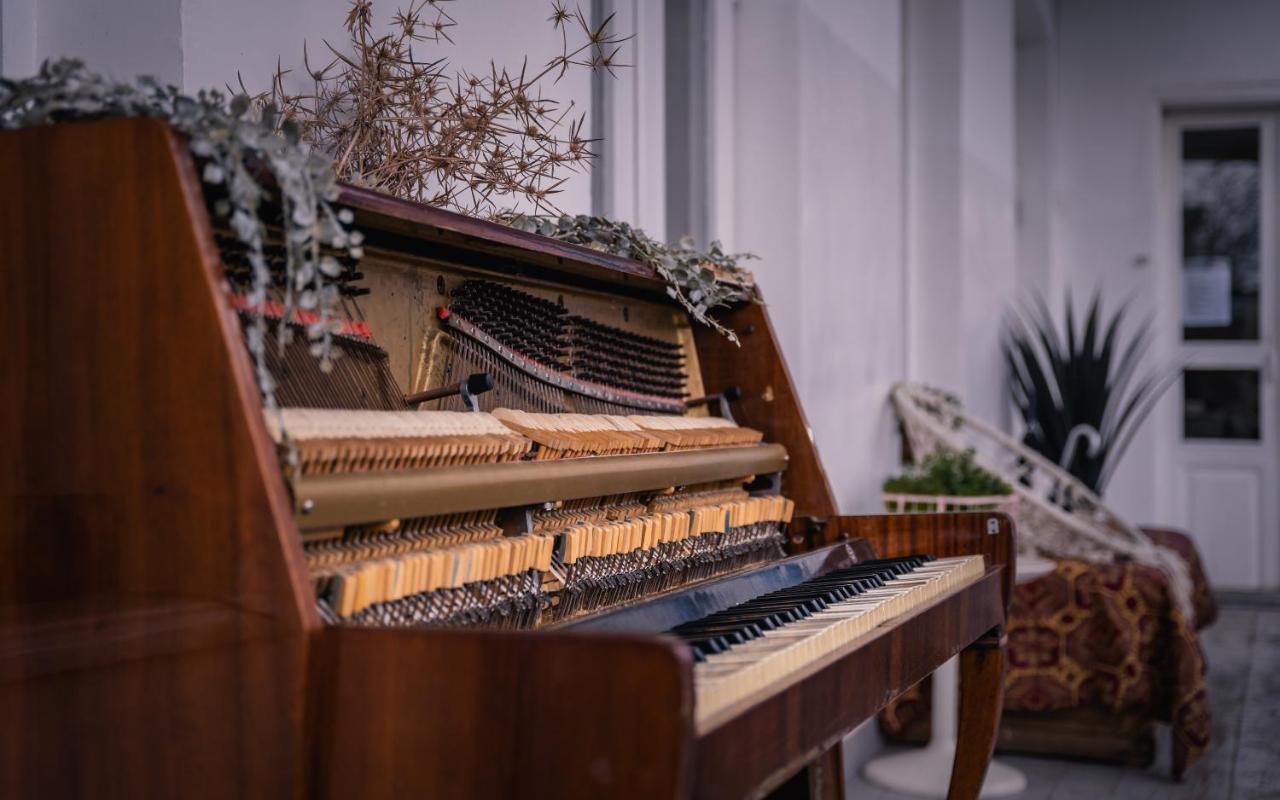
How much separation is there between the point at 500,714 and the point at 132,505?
404 mm

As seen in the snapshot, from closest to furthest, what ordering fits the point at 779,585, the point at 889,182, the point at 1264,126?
1. the point at 779,585
2. the point at 889,182
3. the point at 1264,126

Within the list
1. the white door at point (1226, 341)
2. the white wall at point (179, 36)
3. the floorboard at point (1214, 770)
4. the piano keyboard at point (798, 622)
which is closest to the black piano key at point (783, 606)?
the piano keyboard at point (798, 622)

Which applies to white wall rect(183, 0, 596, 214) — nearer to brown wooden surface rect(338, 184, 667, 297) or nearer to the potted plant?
brown wooden surface rect(338, 184, 667, 297)

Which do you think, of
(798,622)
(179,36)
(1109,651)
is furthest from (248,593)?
(1109,651)

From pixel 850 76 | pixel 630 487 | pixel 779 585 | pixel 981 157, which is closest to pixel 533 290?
pixel 630 487

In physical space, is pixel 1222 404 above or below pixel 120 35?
below

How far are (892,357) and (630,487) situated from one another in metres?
3.22

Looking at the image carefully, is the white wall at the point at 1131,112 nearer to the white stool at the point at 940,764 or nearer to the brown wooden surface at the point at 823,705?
the white stool at the point at 940,764

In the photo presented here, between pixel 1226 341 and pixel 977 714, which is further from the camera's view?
pixel 1226 341

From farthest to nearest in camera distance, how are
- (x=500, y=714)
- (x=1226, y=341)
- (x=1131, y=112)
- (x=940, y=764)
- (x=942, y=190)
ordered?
1. (x=1131, y=112)
2. (x=1226, y=341)
3. (x=942, y=190)
4. (x=940, y=764)
5. (x=500, y=714)

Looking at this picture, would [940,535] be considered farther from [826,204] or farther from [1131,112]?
[1131,112]

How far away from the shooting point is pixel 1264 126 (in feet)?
26.1

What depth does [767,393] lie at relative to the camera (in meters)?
2.49

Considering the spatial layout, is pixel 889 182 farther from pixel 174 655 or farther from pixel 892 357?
pixel 174 655
